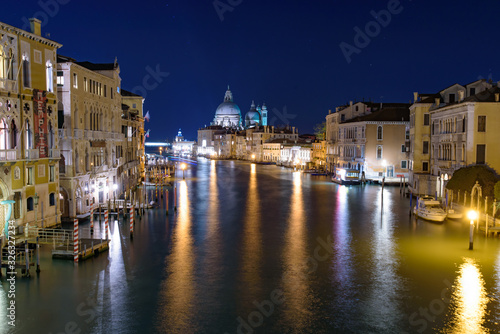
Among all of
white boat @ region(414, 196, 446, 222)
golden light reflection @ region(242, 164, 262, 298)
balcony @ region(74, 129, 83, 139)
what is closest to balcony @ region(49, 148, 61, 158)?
balcony @ region(74, 129, 83, 139)

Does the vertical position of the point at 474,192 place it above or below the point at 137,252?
above

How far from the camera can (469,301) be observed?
15.6 meters

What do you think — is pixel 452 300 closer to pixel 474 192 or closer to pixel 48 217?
pixel 474 192

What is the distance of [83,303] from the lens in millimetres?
15062

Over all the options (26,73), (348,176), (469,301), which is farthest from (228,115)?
(469,301)

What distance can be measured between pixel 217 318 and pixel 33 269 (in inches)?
330

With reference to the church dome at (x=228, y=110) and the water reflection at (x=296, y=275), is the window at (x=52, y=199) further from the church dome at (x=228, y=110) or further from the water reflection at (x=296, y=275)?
the church dome at (x=228, y=110)

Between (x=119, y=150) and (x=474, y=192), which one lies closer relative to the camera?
(x=474, y=192)

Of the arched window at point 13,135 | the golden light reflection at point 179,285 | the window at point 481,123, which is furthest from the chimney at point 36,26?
the window at point 481,123

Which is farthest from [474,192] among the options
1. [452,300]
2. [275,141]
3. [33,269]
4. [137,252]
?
[275,141]

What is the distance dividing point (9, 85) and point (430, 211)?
2496 cm

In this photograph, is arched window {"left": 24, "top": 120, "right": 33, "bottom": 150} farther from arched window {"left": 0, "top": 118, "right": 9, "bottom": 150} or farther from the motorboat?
the motorboat

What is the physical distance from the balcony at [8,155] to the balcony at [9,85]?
108 inches

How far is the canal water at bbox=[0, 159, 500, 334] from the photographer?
13.9 meters
